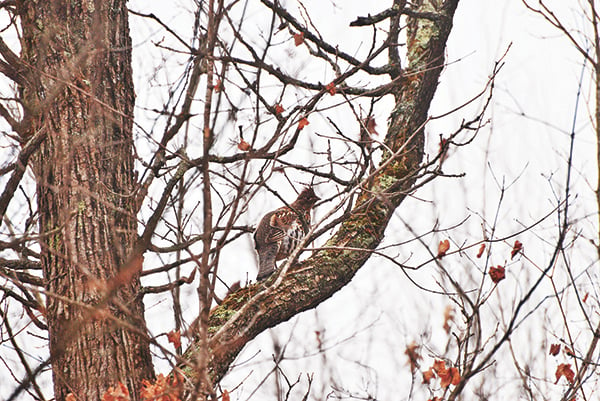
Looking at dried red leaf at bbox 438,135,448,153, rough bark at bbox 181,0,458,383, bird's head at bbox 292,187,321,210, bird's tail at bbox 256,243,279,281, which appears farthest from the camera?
bird's head at bbox 292,187,321,210

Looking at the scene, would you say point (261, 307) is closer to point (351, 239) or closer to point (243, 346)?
point (243, 346)

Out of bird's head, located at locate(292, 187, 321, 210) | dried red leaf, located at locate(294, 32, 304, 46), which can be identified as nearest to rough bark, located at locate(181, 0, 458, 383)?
dried red leaf, located at locate(294, 32, 304, 46)

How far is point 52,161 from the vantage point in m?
4.19

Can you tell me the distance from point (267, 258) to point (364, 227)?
1456mm

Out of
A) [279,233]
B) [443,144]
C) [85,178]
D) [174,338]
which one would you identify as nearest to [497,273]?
[443,144]

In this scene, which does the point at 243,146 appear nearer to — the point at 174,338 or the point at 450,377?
the point at 174,338

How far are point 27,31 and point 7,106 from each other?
1.52ft

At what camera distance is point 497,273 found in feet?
11.9

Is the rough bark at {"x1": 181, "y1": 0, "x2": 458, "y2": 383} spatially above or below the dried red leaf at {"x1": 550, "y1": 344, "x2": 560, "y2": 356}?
A: above

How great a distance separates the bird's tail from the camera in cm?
615

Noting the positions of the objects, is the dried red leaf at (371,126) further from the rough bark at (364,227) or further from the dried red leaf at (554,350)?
the dried red leaf at (554,350)

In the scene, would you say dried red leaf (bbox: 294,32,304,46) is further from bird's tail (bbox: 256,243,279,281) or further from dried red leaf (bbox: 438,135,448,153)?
bird's tail (bbox: 256,243,279,281)

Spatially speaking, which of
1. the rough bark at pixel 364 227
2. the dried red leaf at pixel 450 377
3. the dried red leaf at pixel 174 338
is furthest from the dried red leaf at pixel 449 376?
the dried red leaf at pixel 174 338

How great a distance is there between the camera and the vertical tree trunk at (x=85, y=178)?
388cm
